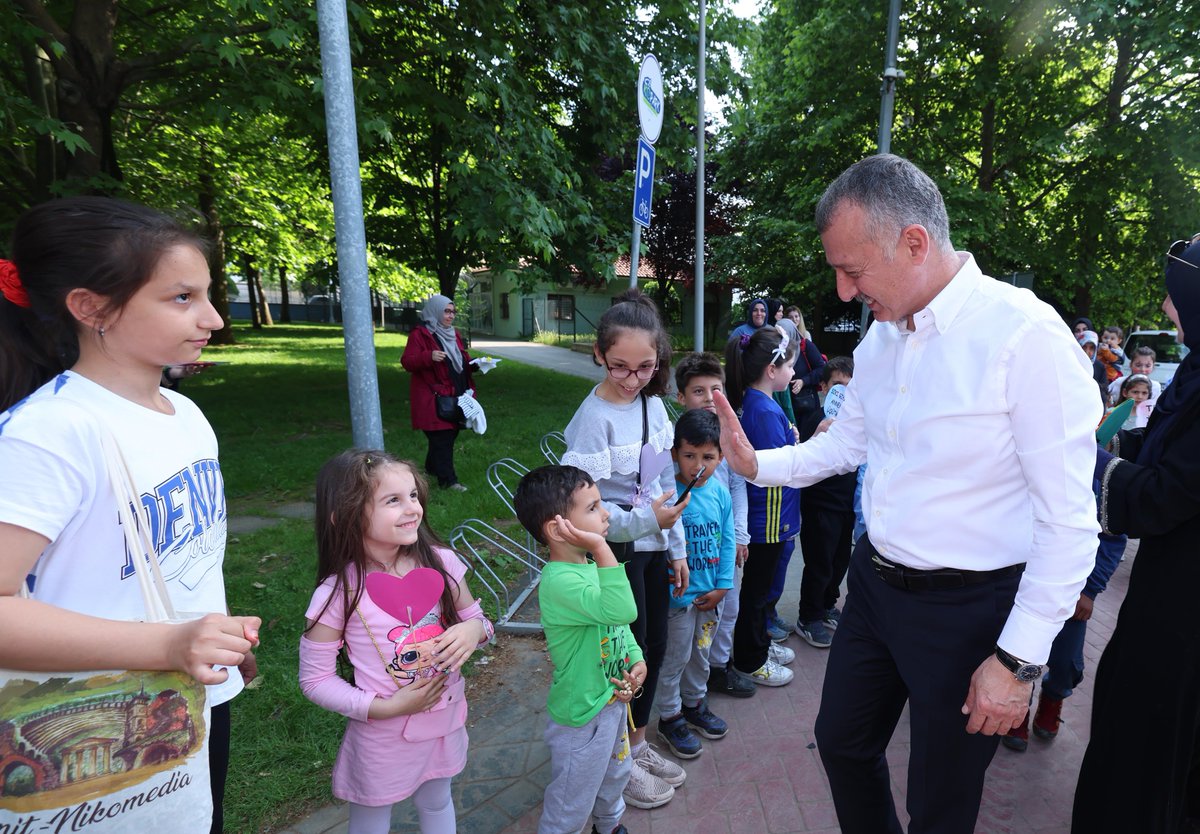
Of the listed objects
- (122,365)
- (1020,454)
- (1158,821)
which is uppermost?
(122,365)

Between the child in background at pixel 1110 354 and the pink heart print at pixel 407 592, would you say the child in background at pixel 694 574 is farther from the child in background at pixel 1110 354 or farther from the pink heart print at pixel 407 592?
the child in background at pixel 1110 354

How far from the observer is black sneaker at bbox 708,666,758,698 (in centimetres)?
323

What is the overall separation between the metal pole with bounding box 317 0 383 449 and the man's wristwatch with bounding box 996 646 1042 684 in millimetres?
2109

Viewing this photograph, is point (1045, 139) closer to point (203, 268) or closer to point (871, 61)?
point (871, 61)

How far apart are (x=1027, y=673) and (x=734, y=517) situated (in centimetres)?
157

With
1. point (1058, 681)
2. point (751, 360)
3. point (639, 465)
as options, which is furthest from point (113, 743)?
point (1058, 681)

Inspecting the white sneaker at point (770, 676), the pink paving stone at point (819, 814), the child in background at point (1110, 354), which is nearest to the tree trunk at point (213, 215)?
the white sneaker at point (770, 676)

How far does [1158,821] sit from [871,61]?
13.9m

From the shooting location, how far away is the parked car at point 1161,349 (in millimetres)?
9812

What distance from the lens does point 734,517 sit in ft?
10.1

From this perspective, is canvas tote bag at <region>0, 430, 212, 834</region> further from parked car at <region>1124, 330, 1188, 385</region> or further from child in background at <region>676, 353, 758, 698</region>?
parked car at <region>1124, 330, 1188, 385</region>

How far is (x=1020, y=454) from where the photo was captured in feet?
5.17

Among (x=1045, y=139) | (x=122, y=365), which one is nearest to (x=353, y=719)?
(x=122, y=365)

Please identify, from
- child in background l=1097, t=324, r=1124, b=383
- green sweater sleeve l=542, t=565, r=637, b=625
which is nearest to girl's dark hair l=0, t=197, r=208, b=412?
green sweater sleeve l=542, t=565, r=637, b=625
